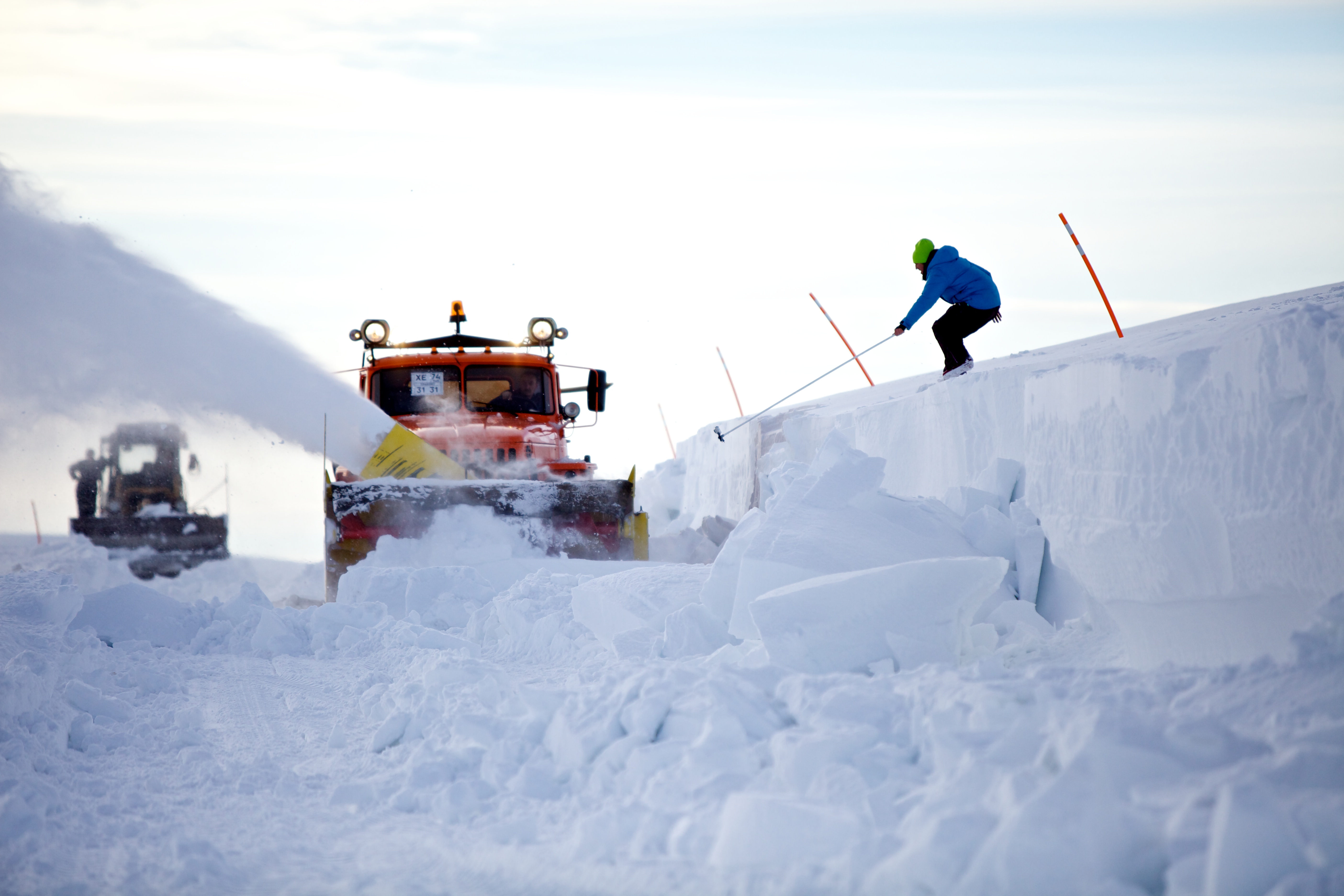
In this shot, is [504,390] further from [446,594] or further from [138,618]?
[138,618]

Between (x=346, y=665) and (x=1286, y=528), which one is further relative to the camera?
(x=346, y=665)

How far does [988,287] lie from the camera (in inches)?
300

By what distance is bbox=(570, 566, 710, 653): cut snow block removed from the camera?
468cm

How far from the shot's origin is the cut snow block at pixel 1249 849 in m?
1.75

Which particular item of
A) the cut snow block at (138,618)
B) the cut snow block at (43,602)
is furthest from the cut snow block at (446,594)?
the cut snow block at (43,602)

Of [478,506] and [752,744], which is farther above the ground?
[478,506]

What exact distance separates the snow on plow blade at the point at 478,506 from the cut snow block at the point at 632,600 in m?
2.03

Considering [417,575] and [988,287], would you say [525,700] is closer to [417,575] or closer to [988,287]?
[417,575]

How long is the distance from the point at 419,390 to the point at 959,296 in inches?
174

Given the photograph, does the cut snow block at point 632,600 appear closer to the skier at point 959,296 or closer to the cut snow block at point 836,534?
the cut snow block at point 836,534

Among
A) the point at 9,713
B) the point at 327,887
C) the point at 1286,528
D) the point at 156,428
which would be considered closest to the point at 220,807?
the point at 327,887

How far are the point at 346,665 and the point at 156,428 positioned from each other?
332 inches

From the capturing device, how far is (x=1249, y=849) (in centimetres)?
177

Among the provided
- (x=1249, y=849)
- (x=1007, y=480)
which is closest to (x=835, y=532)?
(x=1007, y=480)
